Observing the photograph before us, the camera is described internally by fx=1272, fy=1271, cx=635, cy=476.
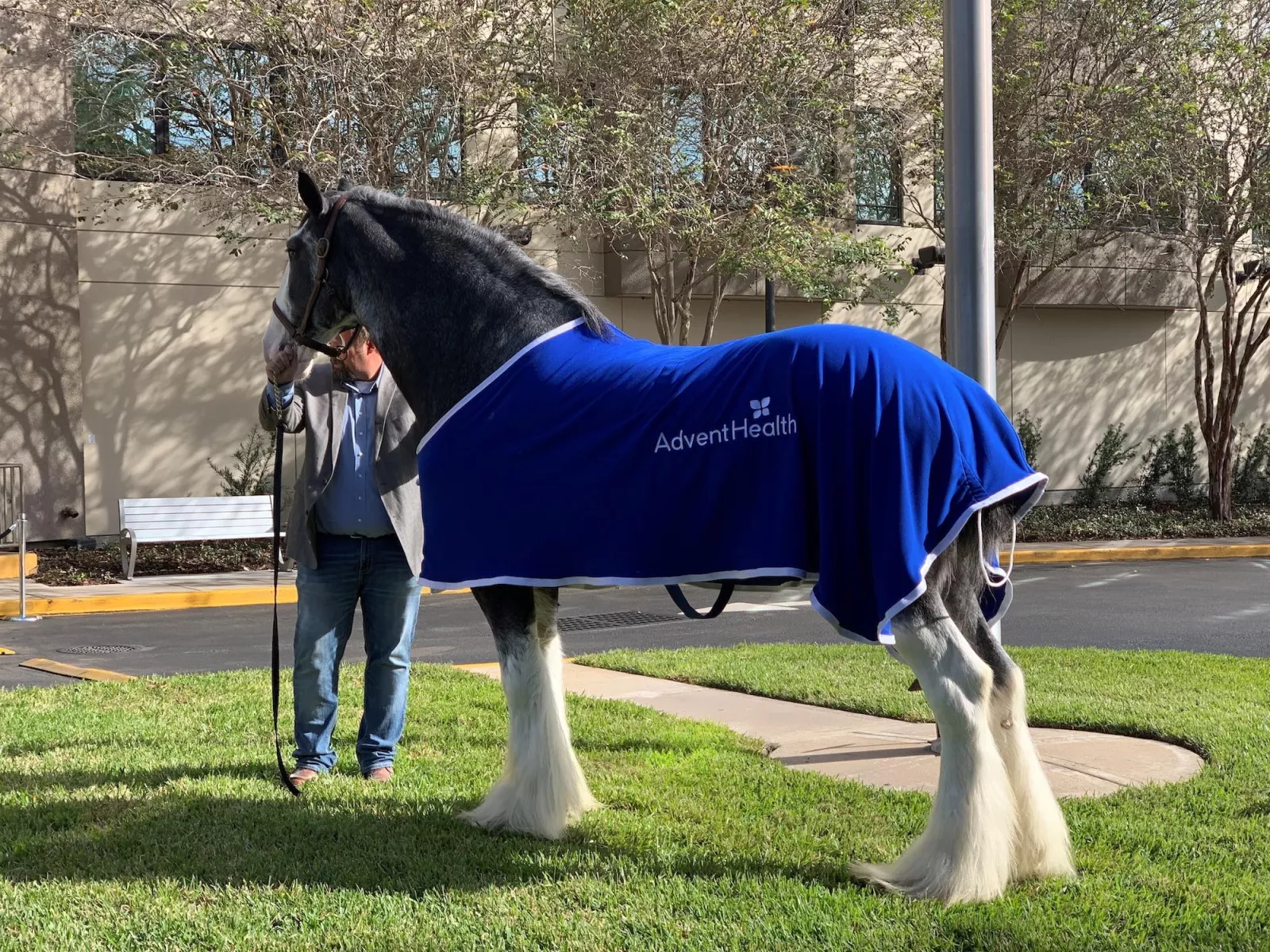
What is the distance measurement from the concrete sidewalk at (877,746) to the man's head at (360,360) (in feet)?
8.76

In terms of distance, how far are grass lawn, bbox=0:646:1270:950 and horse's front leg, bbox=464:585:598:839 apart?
0.39ft

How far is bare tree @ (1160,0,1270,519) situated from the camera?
1959 cm

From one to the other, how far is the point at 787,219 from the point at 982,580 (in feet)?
45.0

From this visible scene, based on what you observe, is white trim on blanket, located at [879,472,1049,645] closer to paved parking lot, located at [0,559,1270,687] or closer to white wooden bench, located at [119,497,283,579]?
paved parking lot, located at [0,559,1270,687]

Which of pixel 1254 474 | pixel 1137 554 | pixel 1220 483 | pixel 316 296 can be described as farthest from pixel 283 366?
pixel 1254 474

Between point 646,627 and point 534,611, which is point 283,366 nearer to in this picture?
point 534,611

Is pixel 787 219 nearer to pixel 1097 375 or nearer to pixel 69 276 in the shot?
pixel 69 276

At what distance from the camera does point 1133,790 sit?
17.2 feet

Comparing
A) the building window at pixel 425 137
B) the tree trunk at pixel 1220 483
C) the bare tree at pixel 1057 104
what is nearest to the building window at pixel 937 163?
the bare tree at pixel 1057 104

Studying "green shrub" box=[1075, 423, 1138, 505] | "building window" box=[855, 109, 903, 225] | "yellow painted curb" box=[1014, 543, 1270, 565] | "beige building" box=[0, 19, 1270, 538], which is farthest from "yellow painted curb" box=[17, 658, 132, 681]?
"green shrub" box=[1075, 423, 1138, 505]

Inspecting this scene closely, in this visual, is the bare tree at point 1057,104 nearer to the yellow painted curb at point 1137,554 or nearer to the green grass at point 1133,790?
the yellow painted curb at point 1137,554

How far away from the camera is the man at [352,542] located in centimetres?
557

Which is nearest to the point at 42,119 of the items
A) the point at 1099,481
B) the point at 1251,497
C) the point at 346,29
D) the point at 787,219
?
the point at 346,29

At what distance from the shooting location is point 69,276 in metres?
18.8
